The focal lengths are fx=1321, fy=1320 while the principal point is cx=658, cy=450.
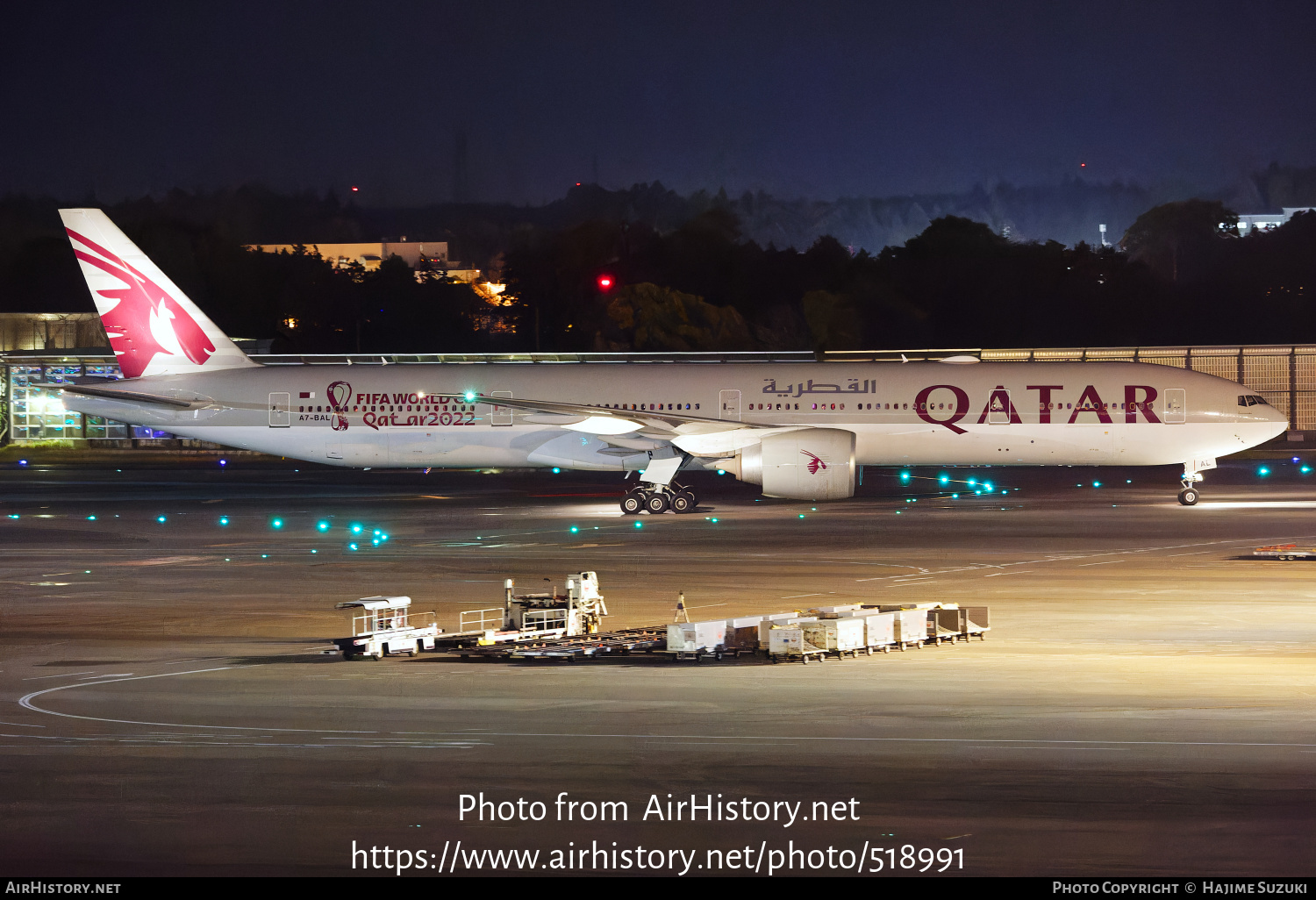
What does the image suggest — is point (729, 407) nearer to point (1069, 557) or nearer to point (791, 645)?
point (1069, 557)

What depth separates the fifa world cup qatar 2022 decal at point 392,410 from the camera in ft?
122

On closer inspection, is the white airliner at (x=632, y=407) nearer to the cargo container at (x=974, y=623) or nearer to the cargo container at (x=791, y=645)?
the cargo container at (x=974, y=623)

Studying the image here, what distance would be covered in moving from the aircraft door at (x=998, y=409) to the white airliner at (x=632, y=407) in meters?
0.05

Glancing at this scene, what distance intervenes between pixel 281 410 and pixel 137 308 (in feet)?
16.5

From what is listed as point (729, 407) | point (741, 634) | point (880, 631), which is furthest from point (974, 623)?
point (729, 407)

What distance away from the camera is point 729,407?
36469 millimetres

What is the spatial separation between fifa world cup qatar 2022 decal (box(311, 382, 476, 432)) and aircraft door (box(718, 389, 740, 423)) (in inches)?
275

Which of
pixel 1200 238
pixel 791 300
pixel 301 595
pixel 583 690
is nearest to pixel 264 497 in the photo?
pixel 301 595

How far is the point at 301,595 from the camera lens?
2022 cm

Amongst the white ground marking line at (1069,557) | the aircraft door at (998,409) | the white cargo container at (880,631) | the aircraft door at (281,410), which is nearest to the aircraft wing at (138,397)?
the aircraft door at (281,410)

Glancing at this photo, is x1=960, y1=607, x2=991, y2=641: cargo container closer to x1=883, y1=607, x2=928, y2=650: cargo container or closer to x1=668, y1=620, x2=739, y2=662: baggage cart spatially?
x1=883, y1=607, x2=928, y2=650: cargo container

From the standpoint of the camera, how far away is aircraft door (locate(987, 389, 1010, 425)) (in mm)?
35531

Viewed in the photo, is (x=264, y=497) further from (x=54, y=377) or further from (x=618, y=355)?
(x=54, y=377)
